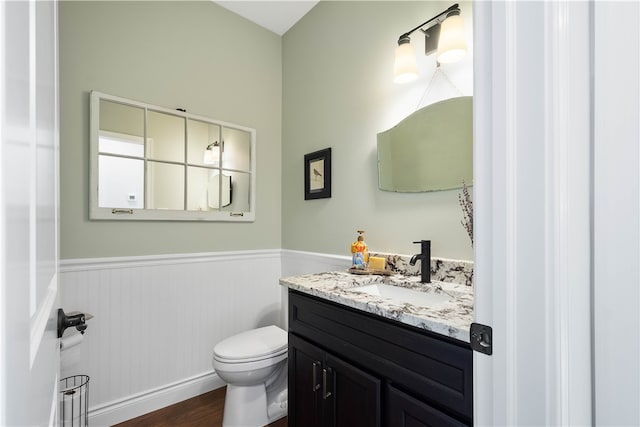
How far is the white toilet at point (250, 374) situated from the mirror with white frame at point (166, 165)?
89 centimetres

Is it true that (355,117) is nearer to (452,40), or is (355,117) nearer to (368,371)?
(452,40)

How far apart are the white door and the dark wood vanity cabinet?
861mm

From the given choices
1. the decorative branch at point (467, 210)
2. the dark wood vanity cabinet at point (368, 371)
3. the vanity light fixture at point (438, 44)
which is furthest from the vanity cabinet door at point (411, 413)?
the vanity light fixture at point (438, 44)

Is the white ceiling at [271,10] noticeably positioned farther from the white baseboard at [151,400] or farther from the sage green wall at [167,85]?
the white baseboard at [151,400]

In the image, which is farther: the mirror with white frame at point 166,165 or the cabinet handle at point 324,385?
the mirror with white frame at point 166,165

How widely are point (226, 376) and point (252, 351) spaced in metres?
0.18

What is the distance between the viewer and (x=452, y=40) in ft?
4.42

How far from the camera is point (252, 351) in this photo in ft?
5.43

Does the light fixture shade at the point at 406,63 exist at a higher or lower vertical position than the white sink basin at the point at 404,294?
higher

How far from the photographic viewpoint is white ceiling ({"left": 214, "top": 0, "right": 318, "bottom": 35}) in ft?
7.22

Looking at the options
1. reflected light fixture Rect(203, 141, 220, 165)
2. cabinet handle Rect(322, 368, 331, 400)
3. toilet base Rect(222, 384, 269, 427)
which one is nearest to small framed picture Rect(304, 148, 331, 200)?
reflected light fixture Rect(203, 141, 220, 165)

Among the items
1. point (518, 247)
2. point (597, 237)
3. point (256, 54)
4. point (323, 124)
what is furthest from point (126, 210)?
point (597, 237)

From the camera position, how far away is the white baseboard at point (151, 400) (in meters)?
1.71

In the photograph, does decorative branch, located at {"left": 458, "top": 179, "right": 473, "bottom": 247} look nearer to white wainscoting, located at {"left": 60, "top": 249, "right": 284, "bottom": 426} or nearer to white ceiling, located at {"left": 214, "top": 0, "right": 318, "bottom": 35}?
white wainscoting, located at {"left": 60, "top": 249, "right": 284, "bottom": 426}
